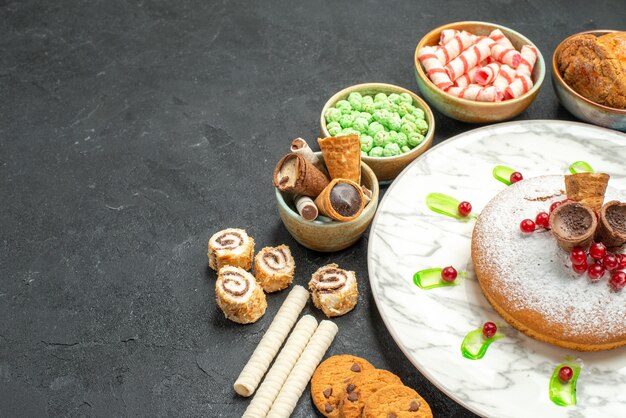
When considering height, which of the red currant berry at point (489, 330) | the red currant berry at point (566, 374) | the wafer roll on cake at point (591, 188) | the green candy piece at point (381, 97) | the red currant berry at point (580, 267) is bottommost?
the red currant berry at point (489, 330)

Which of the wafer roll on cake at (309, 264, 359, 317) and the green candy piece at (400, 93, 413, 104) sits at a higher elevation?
the green candy piece at (400, 93, 413, 104)

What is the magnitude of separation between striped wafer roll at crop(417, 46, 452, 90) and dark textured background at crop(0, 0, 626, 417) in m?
0.25

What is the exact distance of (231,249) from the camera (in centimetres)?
292

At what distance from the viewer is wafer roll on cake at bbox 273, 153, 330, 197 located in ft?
9.00

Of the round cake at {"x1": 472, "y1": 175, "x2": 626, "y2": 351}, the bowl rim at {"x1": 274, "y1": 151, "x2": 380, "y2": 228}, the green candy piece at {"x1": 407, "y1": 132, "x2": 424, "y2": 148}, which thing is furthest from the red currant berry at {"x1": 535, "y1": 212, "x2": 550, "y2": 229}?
the green candy piece at {"x1": 407, "y1": 132, "x2": 424, "y2": 148}

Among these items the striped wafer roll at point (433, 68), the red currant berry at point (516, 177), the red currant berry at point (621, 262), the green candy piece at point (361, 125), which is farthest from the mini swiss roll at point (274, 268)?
the red currant berry at point (621, 262)

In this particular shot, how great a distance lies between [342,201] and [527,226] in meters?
0.71

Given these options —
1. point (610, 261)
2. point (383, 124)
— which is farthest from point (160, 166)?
point (610, 261)

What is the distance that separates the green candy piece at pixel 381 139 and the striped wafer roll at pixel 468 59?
51cm

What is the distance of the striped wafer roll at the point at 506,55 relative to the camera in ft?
11.4

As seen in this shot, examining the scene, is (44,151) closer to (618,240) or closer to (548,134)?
(548,134)

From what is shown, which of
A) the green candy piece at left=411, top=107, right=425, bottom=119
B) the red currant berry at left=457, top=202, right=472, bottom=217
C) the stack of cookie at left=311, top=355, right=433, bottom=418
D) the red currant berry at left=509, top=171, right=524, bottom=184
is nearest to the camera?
the stack of cookie at left=311, top=355, right=433, bottom=418

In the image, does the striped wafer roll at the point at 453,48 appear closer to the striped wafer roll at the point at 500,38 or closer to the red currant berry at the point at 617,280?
the striped wafer roll at the point at 500,38

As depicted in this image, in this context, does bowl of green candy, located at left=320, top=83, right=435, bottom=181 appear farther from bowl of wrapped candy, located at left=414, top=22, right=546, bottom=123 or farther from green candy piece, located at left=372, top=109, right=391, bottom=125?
bowl of wrapped candy, located at left=414, top=22, right=546, bottom=123
